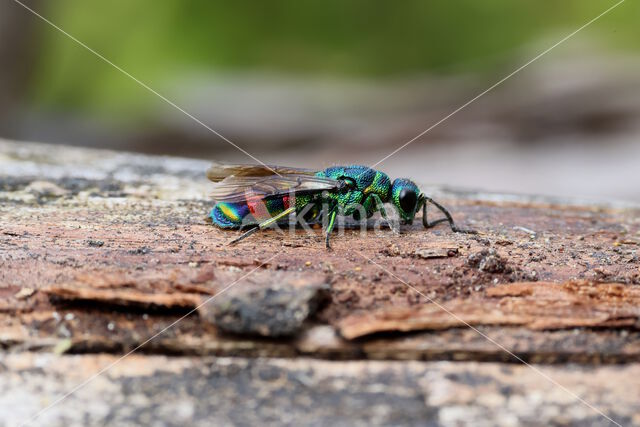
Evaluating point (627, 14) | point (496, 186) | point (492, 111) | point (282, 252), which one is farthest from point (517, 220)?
point (627, 14)

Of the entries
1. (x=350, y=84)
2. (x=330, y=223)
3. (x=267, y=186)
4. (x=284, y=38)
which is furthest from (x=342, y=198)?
(x=284, y=38)

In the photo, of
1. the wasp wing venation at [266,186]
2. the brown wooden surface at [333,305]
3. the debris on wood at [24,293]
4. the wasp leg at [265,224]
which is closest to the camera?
the brown wooden surface at [333,305]

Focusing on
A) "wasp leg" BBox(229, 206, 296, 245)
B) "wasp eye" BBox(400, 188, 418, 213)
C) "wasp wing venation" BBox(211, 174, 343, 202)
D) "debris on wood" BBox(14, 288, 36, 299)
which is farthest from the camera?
"wasp eye" BBox(400, 188, 418, 213)

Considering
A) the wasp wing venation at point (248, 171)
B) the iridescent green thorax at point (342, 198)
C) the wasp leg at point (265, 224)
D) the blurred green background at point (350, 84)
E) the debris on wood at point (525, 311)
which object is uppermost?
the blurred green background at point (350, 84)

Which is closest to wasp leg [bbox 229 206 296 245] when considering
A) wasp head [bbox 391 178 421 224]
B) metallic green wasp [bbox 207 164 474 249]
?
metallic green wasp [bbox 207 164 474 249]

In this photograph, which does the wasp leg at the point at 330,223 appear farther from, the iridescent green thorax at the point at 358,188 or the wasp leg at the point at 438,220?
the wasp leg at the point at 438,220

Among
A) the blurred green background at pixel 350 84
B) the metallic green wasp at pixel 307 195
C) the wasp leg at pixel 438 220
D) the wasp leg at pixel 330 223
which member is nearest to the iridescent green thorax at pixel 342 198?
the metallic green wasp at pixel 307 195

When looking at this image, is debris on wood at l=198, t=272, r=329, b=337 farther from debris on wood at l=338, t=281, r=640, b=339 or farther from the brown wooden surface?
debris on wood at l=338, t=281, r=640, b=339
